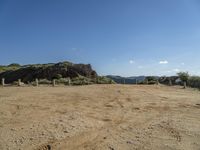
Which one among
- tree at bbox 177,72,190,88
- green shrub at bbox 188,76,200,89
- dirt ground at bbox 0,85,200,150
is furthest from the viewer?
tree at bbox 177,72,190,88

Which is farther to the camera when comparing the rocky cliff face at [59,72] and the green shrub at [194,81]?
the rocky cliff face at [59,72]

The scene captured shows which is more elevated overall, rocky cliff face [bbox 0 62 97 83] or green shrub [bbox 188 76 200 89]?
rocky cliff face [bbox 0 62 97 83]

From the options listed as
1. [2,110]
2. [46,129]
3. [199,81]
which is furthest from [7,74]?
[46,129]

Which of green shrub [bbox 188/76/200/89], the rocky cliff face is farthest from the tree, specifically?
the rocky cliff face

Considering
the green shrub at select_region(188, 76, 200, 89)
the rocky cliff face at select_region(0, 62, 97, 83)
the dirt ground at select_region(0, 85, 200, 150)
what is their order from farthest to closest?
the rocky cliff face at select_region(0, 62, 97, 83) → the green shrub at select_region(188, 76, 200, 89) → the dirt ground at select_region(0, 85, 200, 150)

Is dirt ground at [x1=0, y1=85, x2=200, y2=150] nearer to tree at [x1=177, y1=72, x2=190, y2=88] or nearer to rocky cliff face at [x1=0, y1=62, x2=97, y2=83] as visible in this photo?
tree at [x1=177, y1=72, x2=190, y2=88]

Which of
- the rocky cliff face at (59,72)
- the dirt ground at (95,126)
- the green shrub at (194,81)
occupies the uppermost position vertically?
the rocky cliff face at (59,72)

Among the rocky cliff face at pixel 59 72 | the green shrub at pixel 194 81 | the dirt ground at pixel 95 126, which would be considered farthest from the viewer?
the rocky cliff face at pixel 59 72

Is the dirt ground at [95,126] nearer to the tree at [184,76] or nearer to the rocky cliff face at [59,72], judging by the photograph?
the tree at [184,76]

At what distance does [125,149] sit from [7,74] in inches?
1907

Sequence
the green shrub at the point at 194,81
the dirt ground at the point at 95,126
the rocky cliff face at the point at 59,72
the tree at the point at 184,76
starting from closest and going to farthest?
the dirt ground at the point at 95,126 < the green shrub at the point at 194,81 < the tree at the point at 184,76 < the rocky cliff face at the point at 59,72

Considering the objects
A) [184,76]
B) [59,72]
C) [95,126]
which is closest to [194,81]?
[184,76]

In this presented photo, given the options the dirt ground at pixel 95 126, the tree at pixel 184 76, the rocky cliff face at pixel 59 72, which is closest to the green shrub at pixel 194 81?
the tree at pixel 184 76

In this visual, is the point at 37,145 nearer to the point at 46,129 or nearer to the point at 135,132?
the point at 46,129
